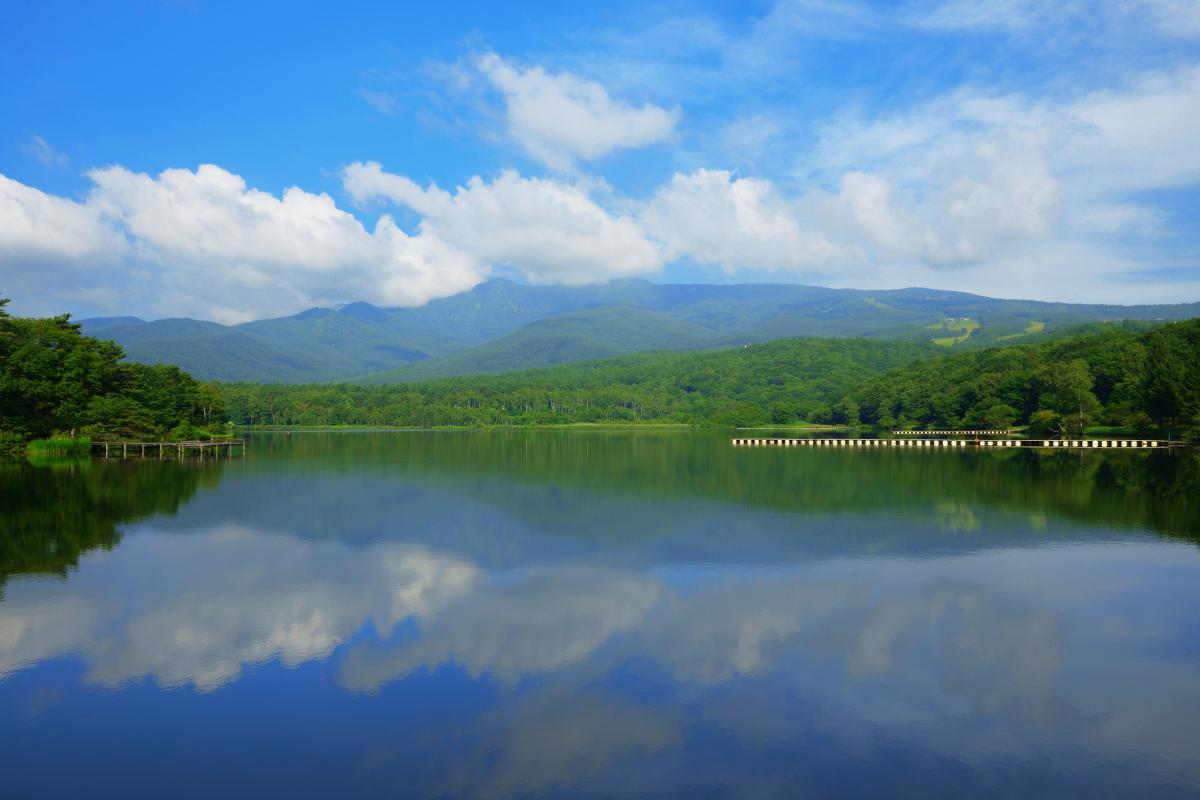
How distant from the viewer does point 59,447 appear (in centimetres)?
5238

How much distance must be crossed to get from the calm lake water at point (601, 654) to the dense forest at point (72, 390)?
97.5ft

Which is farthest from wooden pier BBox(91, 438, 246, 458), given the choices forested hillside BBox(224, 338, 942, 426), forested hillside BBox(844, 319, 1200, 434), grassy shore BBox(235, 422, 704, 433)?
forested hillside BBox(224, 338, 942, 426)

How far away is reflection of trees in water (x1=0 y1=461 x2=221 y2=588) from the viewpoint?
1965 centimetres

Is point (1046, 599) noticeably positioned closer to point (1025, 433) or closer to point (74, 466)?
point (74, 466)

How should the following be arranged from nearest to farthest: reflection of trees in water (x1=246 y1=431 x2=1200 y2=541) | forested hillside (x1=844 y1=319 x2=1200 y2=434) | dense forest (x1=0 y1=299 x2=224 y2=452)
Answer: reflection of trees in water (x1=246 y1=431 x2=1200 y2=541), dense forest (x1=0 y1=299 x2=224 y2=452), forested hillside (x1=844 y1=319 x2=1200 y2=434)

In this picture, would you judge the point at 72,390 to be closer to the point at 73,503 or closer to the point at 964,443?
the point at 73,503

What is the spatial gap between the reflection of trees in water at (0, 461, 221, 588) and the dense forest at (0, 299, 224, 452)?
24.2 feet

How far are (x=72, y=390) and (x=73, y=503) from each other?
94.5 feet

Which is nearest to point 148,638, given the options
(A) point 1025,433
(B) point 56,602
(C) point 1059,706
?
(B) point 56,602

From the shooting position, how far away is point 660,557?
64.3 feet

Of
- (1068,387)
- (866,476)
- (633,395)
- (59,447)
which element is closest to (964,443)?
(1068,387)

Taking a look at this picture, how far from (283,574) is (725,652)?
35.3 feet

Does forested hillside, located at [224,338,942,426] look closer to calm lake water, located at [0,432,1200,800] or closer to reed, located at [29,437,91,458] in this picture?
reed, located at [29,437,91,458]

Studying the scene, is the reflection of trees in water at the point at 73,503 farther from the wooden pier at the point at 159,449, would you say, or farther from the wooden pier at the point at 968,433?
the wooden pier at the point at 968,433
